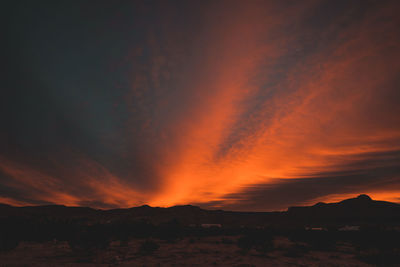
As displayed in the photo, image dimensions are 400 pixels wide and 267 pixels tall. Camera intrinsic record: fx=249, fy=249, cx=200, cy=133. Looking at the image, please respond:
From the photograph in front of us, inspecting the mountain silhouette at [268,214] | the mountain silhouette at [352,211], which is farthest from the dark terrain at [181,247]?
the mountain silhouette at [352,211]

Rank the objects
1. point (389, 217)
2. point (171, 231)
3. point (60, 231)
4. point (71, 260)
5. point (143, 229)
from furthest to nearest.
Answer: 1. point (389, 217)
2. point (143, 229)
3. point (171, 231)
4. point (60, 231)
5. point (71, 260)

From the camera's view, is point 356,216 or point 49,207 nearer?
point 356,216

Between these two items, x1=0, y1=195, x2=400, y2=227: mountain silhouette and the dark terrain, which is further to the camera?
x1=0, y1=195, x2=400, y2=227: mountain silhouette

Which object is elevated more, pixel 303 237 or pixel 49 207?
pixel 49 207

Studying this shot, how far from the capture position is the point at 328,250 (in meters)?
25.4

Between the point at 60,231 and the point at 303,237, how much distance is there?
33332 millimetres

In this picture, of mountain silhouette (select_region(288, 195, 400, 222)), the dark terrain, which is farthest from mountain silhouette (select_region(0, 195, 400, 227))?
the dark terrain

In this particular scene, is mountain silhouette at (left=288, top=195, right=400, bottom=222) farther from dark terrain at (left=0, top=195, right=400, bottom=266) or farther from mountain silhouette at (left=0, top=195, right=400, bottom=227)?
dark terrain at (left=0, top=195, right=400, bottom=266)

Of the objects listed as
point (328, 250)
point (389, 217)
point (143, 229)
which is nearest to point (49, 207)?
point (143, 229)

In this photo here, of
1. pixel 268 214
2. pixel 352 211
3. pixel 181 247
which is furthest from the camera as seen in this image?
pixel 268 214

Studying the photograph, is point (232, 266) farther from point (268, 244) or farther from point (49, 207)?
point (49, 207)

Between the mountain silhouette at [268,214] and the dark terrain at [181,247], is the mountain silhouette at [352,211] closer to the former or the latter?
the mountain silhouette at [268,214]

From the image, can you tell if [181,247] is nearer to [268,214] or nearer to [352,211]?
[268,214]

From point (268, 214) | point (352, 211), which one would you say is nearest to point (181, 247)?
point (268, 214)
